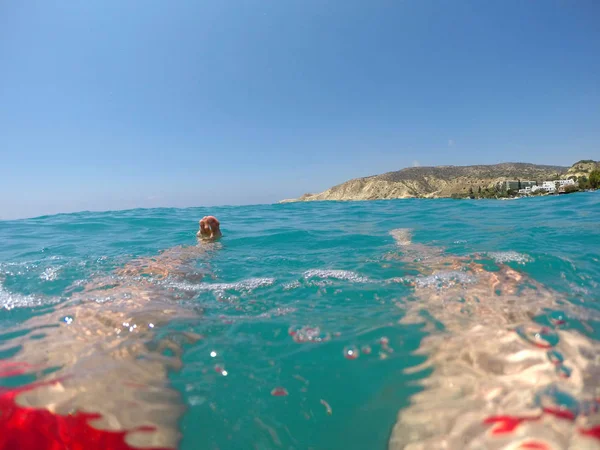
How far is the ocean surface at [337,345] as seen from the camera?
1736 millimetres

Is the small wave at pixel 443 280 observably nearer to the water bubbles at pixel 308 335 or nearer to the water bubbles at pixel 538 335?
the water bubbles at pixel 538 335

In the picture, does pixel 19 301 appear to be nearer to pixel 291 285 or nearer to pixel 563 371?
pixel 291 285

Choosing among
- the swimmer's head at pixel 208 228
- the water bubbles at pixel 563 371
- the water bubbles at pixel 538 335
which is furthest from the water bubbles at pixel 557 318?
the swimmer's head at pixel 208 228

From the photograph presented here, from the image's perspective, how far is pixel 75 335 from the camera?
2.54 meters

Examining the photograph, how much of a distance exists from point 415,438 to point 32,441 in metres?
1.99

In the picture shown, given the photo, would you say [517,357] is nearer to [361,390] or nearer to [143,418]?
[361,390]

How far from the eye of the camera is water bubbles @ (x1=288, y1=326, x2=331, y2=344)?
2465mm

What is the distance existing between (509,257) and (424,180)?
135ft

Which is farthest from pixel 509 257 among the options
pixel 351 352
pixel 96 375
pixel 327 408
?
pixel 96 375

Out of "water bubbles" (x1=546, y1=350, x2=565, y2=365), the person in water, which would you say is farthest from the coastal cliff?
the person in water

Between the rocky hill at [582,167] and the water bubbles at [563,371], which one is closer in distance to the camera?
the water bubbles at [563,371]

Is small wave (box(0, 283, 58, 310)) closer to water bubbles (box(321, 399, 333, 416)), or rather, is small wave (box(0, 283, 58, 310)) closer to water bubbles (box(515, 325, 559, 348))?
water bubbles (box(321, 399, 333, 416))

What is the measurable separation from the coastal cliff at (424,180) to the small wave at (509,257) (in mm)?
30988

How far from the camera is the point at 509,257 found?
14.5 feet
